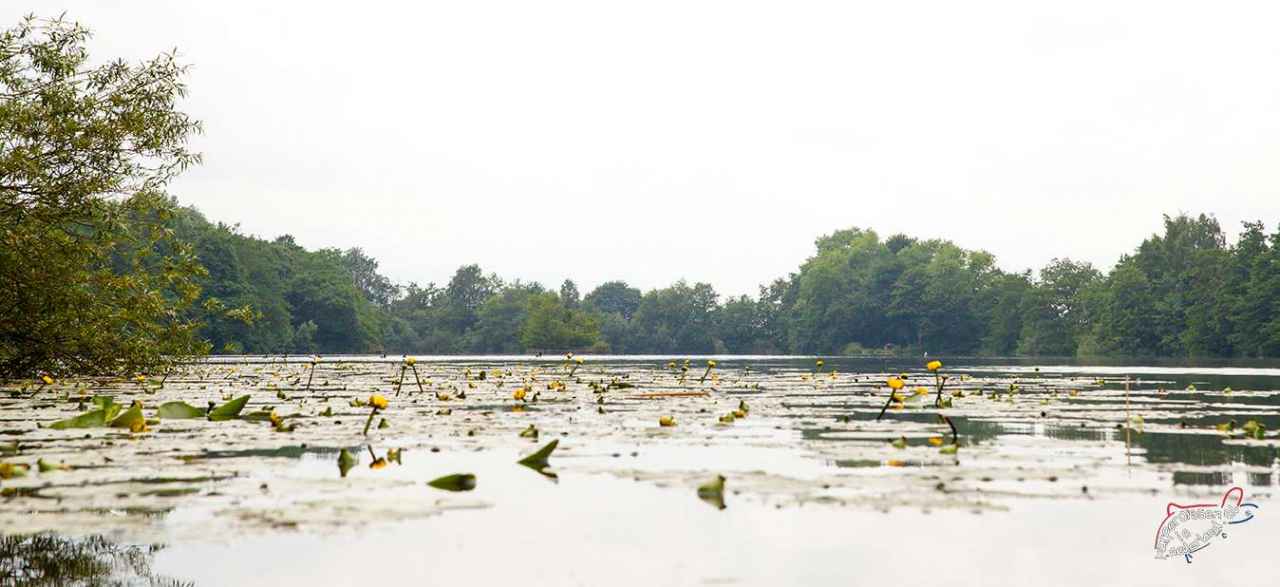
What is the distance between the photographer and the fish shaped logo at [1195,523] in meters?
5.42

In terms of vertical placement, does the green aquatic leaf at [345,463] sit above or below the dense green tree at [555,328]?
below

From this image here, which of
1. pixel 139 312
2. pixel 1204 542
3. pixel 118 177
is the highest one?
pixel 118 177

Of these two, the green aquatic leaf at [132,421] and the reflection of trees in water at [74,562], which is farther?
the green aquatic leaf at [132,421]

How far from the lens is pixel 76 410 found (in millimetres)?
14039

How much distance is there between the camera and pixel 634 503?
22.4 feet

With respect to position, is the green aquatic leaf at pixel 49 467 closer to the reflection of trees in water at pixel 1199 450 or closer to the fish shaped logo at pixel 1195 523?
the fish shaped logo at pixel 1195 523

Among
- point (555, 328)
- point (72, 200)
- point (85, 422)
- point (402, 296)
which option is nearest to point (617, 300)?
point (402, 296)

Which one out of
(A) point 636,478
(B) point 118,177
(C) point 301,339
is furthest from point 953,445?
(C) point 301,339

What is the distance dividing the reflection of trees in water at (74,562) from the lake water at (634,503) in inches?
0.9

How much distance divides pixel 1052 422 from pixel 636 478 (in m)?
7.22

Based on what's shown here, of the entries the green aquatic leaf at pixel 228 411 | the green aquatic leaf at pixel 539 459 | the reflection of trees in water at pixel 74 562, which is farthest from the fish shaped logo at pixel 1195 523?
the green aquatic leaf at pixel 228 411

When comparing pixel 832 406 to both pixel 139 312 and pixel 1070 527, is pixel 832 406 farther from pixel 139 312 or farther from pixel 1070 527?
pixel 139 312

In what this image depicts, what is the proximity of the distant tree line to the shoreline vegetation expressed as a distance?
0.25 m

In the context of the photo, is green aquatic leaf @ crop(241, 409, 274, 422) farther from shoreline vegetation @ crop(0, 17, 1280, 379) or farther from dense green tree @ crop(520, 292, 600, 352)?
dense green tree @ crop(520, 292, 600, 352)
